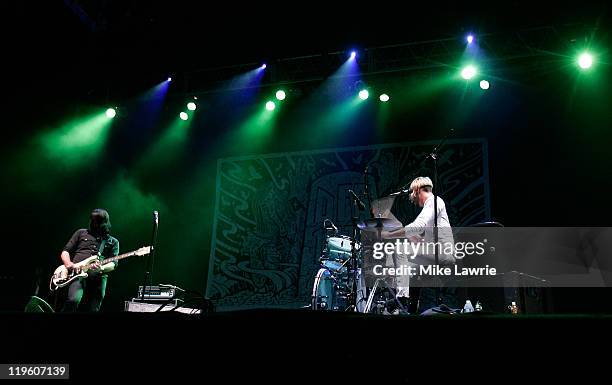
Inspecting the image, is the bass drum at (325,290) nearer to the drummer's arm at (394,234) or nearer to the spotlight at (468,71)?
the drummer's arm at (394,234)

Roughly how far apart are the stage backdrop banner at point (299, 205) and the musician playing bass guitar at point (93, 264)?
2.40 metres

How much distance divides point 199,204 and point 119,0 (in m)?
3.78

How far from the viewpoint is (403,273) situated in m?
5.71

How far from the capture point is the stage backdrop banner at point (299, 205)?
7891 millimetres

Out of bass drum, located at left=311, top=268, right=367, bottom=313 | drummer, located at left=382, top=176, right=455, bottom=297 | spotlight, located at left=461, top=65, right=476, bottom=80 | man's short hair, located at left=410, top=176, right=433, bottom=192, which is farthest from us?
spotlight, located at left=461, top=65, right=476, bottom=80

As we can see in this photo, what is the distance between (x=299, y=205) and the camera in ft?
28.2

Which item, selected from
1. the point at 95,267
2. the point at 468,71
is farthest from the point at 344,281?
the point at 468,71

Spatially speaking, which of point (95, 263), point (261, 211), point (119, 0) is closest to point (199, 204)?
point (261, 211)

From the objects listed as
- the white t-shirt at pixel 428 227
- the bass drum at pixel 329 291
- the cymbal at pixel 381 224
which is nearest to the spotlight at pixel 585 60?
the white t-shirt at pixel 428 227

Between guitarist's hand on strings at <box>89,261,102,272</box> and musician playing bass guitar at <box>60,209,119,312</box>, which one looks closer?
musician playing bass guitar at <box>60,209,119,312</box>

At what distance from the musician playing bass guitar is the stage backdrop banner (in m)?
2.40

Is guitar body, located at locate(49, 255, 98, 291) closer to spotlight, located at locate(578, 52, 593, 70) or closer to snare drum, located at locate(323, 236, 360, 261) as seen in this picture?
snare drum, located at locate(323, 236, 360, 261)

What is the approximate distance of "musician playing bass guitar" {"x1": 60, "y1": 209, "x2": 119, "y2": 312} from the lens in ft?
20.6

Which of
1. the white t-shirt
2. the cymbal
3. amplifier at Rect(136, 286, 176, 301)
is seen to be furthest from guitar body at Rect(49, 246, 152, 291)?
the white t-shirt
